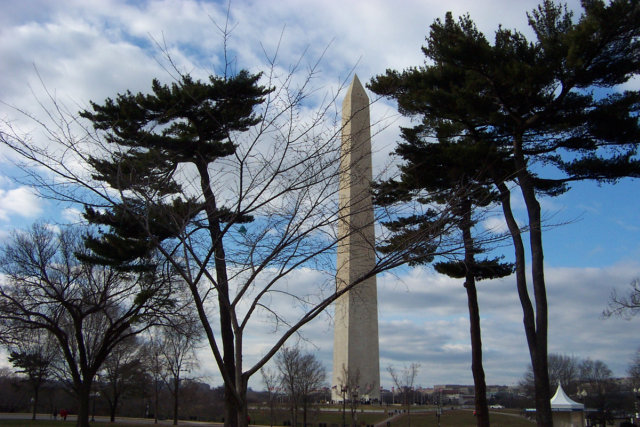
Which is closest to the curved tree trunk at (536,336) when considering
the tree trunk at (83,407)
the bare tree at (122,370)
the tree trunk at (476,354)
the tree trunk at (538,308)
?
the tree trunk at (538,308)

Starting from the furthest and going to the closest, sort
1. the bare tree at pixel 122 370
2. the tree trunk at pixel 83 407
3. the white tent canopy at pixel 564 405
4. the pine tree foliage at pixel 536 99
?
the bare tree at pixel 122 370, the white tent canopy at pixel 564 405, the tree trunk at pixel 83 407, the pine tree foliage at pixel 536 99

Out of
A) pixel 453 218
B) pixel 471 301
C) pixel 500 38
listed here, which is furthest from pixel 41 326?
pixel 453 218

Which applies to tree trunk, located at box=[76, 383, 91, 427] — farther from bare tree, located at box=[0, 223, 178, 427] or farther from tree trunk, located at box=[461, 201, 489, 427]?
tree trunk, located at box=[461, 201, 489, 427]

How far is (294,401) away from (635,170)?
28314 millimetres

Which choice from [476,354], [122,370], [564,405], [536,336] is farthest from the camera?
[122,370]

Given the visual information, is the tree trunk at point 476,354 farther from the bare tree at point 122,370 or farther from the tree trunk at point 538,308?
the bare tree at point 122,370

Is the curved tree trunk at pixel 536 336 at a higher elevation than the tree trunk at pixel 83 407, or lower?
higher

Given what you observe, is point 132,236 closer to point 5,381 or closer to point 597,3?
point 597,3

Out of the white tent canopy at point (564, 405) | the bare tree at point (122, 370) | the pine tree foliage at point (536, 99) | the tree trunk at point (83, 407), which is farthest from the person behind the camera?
the bare tree at point (122, 370)

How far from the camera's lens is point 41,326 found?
2134cm

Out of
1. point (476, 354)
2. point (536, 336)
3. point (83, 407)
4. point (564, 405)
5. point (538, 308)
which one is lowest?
point (564, 405)

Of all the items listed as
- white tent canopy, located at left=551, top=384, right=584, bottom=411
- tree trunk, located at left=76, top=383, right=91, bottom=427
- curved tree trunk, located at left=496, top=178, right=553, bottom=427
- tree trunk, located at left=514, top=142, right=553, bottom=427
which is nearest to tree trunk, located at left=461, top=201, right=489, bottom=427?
curved tree trunk, located at left=496, top=178, right=553, bottom=427

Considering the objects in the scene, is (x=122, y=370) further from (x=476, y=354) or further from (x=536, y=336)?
(x=536, y=336)

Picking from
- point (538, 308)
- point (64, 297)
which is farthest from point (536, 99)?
point (64, 297)
